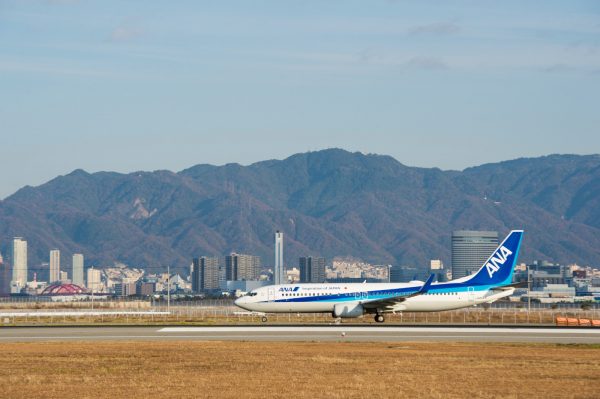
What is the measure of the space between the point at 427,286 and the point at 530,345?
28770 millimetres

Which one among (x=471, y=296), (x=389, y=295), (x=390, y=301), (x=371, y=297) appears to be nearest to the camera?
(x=390, y=301)

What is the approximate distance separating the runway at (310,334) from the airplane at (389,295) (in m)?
Answer: 9.52

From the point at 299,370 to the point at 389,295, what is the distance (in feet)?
148

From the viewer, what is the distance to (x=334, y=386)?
38.4 metres

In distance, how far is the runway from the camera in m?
65.4

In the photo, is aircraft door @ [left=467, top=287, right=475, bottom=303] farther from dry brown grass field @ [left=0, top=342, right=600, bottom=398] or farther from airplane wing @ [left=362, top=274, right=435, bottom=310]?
dry brown grass field @ [left=0, top=342, right=600, bottom=398]

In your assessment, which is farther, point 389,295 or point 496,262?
point 496,262

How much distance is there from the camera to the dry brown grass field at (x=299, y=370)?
37031mm

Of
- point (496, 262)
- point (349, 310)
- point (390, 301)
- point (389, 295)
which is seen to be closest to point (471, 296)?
point (496, 262)

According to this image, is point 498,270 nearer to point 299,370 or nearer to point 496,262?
point 496,262

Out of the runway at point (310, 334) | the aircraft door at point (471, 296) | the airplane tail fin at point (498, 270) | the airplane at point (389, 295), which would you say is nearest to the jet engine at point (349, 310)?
the airplane at point (389, 295)

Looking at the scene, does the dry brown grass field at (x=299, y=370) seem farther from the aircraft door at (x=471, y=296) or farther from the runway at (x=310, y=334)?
the aircraft door at (x=471, y=296)

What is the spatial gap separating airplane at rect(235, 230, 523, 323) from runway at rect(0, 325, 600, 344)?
952cm

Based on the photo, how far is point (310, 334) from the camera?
70.2m
